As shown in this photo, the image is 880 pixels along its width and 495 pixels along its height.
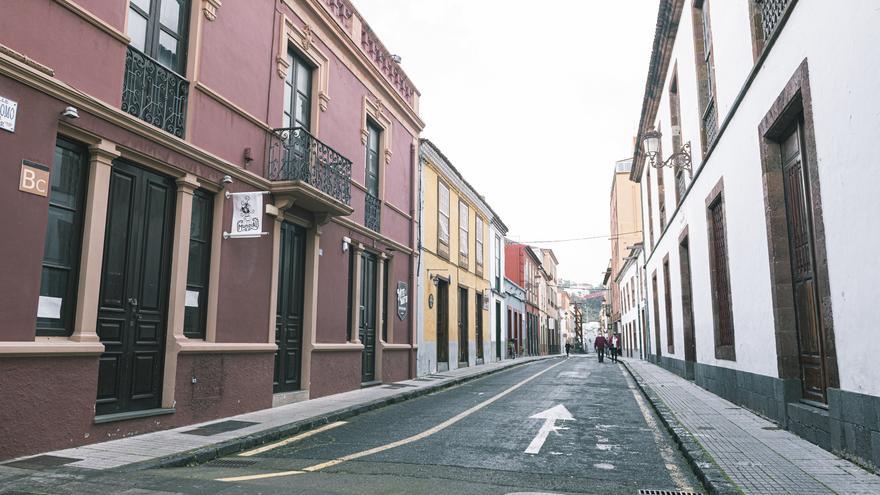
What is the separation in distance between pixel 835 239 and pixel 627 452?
3.16m

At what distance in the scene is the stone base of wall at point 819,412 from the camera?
5195 millimetres

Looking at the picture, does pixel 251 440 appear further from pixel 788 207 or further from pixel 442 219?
pixel 442 219

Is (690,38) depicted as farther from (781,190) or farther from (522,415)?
(522,415)

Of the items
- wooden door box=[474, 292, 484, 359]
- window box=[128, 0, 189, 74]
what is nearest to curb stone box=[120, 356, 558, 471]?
window box=[128, 0, 189, 74]

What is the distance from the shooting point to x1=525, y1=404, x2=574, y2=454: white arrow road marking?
6947 mm

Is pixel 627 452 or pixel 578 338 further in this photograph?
pixel 578 338

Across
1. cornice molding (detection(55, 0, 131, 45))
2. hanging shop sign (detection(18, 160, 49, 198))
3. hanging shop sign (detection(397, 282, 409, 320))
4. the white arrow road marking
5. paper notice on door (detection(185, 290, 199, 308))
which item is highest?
cornice molding (detection(55, 0, 131, 45))

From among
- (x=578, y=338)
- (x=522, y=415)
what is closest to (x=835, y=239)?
(x=522, y=415)

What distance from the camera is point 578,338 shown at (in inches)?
3231

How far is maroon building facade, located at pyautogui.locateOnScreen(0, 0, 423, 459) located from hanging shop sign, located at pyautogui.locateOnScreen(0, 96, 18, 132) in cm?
2

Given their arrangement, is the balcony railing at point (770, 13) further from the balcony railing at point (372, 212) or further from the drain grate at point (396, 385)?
the drain grate at point (396, 385)

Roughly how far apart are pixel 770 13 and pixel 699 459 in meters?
6.10

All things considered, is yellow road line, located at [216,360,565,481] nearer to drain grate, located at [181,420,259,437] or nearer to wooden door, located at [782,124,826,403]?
drain grate, located at [181,420,259,437]

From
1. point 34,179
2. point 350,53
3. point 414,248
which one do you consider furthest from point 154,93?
point 414,248
